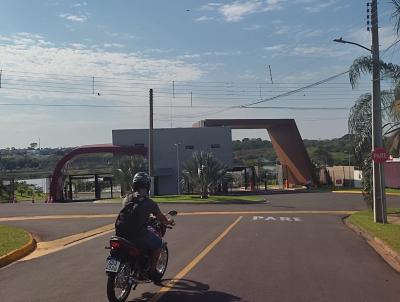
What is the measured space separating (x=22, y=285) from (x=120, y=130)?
2117 inches

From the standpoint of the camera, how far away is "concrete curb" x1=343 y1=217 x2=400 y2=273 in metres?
12.5

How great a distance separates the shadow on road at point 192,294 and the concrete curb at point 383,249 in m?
4.49

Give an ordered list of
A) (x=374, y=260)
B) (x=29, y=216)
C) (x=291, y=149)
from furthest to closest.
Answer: (x=291, y=149), (x=29, y=216), (x=374, y=260)

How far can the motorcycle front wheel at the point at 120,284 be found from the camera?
25.7ft

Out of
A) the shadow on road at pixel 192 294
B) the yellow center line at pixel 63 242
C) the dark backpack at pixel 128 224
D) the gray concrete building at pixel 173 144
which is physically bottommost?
the yellow center line at pixel 63 242

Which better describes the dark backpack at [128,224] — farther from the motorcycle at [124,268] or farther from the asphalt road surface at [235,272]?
the asphalt road surface at [235,272]

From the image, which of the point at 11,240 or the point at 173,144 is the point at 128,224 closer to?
the point at 11,240

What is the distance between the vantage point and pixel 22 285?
385 inches

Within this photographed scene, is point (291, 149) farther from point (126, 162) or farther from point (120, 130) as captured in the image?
point (126, 162)

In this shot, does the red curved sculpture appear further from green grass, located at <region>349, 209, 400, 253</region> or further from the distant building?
green grass, located at <region>349, 209, 400, 253</region>

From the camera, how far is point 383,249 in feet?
49.1

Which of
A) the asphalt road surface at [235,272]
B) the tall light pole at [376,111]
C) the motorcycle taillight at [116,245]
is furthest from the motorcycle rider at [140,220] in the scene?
the tall light pole at [376,111]

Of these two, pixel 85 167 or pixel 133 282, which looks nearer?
pixel 133 282

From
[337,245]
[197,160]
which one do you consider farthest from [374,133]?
[197,160]
